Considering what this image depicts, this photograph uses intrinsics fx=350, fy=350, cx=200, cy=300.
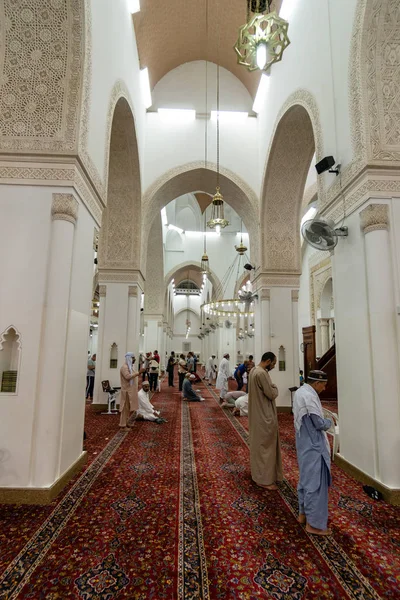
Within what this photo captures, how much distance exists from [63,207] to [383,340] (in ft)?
9.14

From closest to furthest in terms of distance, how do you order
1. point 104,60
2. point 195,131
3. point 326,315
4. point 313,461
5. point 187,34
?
1. point 313,461
2. point 104,60
3. point 187,34
4. point 195,131
5. point 326,315

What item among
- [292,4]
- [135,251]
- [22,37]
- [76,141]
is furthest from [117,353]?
[292,4]

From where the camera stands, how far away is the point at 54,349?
2.68m

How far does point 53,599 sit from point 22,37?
390cm

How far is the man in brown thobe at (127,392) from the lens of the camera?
16.5ft

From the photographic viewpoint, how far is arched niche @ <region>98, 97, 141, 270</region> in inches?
254

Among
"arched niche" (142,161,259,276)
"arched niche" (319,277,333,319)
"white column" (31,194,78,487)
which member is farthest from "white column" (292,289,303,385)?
"arched niche" (319,277,333,319)

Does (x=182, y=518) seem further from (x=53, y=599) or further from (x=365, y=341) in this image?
(x=365, y=341)

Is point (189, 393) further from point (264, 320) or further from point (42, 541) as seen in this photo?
point (42, 541)

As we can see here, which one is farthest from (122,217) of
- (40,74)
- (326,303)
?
(326,303)

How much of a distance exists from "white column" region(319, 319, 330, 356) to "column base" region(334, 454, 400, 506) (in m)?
7.89

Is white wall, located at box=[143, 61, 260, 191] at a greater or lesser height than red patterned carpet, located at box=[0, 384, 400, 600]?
greater

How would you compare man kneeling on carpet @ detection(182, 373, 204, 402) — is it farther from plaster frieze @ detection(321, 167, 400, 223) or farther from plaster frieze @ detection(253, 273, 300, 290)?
plaster frieze @ detection(321, 167, 400, 223)

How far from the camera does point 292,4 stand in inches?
209
